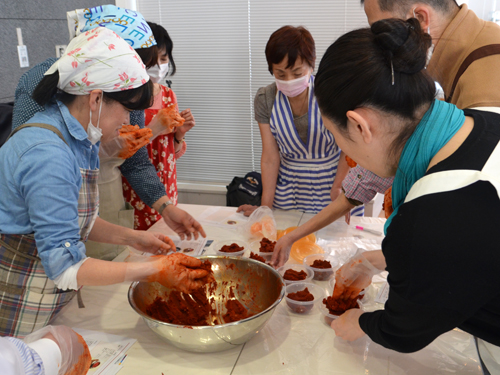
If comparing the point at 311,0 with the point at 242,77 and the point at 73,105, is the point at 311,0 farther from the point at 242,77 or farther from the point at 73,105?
the point at 73,105

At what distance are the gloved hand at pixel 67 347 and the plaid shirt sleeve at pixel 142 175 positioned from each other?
107cm

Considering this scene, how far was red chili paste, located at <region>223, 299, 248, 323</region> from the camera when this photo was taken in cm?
134

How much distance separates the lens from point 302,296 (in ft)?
4.66

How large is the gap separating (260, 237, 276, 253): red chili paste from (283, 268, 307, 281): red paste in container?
0.23 metres

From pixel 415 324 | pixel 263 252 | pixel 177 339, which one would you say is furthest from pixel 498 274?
pixel 263 252

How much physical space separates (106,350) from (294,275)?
0.71 metres

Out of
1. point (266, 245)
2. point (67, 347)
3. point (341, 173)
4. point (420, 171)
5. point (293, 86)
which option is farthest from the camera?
point (341, 173)

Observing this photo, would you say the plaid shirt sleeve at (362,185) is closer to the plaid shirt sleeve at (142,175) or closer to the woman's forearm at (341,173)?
the woman's forearm at (341,173)

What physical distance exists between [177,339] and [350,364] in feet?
1.67

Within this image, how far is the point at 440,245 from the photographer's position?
2.60 ft

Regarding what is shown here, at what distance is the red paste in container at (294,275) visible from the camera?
155cm

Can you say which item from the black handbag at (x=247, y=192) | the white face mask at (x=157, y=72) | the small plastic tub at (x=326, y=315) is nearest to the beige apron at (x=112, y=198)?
the white face mask at (x=157, y=72)

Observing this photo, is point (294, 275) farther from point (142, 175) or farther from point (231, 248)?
point (142, 175)

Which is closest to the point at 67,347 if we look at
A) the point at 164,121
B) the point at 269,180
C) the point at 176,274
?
the point at 176,274
